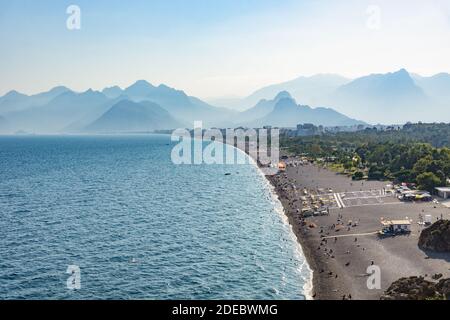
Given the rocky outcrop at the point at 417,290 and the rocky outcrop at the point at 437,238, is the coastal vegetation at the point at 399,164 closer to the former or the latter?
the rocky outcrop at the point at 437,238

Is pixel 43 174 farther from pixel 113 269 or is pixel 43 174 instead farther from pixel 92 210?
pixel 113 269

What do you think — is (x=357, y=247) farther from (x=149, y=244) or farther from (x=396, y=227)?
(x=149, y=244)

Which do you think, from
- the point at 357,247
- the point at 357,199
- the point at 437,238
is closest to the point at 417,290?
the point at 437,238

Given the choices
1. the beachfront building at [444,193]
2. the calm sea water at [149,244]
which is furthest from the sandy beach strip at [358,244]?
the beachfront building at [444,193]

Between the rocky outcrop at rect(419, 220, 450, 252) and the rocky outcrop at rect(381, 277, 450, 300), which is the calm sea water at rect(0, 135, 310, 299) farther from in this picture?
the rocky outcrop at rect(419, 220, 450, 252)
